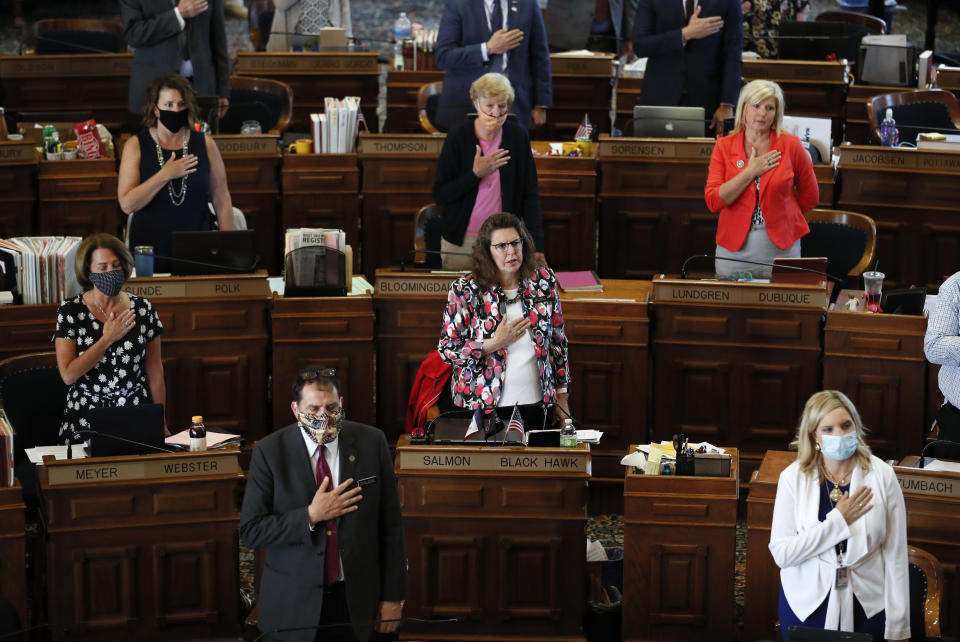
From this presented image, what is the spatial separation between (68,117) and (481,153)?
3.27 m

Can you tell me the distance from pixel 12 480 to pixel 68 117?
406cm

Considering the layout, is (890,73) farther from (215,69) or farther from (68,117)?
(68,117)

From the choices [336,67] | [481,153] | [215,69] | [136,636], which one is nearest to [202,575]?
[136,636]

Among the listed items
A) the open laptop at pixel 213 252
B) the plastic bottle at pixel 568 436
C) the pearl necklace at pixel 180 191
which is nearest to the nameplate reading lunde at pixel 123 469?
the plastic bottle at pixel 568 436

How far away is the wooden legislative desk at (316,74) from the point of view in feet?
31.8

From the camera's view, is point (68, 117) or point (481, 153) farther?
point (68, 117)

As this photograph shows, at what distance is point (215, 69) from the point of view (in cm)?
853

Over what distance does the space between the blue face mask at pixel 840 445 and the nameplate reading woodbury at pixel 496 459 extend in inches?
43.3

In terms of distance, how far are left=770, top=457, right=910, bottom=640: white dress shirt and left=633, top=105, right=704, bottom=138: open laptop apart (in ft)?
11.8

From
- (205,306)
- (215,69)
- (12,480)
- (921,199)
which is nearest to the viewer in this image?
(12,480)

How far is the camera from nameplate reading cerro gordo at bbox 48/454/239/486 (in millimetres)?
5371

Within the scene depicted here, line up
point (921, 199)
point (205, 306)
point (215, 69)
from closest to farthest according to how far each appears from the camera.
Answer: point (205, 306) < point (921, 199) < point (215, 69)

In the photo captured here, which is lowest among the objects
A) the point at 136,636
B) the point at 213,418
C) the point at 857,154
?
the point at 136,636

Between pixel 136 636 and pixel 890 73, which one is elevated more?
pixel 890 73
